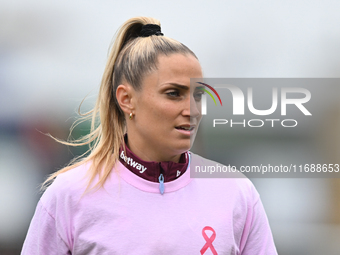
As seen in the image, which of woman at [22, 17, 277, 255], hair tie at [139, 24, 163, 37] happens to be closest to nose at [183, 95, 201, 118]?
woman at [22, 17, 277, 255]

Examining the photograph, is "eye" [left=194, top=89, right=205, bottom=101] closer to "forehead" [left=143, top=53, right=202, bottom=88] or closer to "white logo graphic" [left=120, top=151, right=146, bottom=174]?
"forehead" [left=143, top=53, right=202, bottom=88]

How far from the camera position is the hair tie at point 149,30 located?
6.64 feet

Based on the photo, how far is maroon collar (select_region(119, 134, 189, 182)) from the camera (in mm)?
1799

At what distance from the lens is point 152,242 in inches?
66.1

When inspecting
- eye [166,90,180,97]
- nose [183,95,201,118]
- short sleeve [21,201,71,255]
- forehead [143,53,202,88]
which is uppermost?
forehead [143,53,202,88]

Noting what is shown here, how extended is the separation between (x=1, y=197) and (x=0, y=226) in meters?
0.36

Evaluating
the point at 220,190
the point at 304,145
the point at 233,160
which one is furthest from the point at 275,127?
the point at 220,190

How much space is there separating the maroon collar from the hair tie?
570 millimetres

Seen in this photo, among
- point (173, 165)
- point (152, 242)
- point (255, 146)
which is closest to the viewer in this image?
point (152, 242)

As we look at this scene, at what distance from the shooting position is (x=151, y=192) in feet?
5.82

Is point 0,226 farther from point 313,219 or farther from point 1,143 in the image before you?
point 313,219

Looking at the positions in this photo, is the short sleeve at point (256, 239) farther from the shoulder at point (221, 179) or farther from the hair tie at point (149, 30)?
the hair tie at point (149, 30)

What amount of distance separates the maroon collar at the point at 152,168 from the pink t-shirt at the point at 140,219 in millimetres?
28

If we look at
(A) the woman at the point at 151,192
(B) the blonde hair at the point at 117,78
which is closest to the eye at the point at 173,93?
(A) the woman at the point at 151,192
